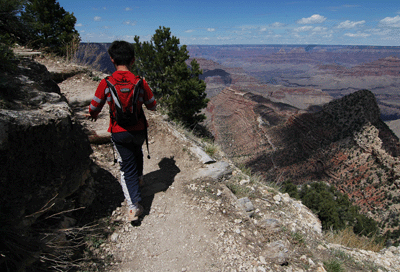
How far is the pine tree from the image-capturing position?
18.2 metres

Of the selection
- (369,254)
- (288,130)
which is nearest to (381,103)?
(288,130)

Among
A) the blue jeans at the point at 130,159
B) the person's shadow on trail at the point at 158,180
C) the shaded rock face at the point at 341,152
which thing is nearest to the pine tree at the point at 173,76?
the person's shadow on trail at the point at 158,180

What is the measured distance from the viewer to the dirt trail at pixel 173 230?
122 inches

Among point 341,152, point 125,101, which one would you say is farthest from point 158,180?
point 341,152

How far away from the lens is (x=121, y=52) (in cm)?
318

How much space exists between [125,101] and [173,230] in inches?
87.3

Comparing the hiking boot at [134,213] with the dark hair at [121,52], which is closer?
the dark hair at [121,52]

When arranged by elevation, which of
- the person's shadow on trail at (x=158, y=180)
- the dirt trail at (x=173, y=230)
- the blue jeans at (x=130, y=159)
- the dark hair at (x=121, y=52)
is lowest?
the dirt trail at (x=173, y=230)

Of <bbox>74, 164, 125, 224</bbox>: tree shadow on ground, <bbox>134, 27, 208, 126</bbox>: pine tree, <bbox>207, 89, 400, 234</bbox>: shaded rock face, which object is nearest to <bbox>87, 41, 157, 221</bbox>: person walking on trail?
<bbox>74, 164, 125, 224</bbox>: tree shadow on ground

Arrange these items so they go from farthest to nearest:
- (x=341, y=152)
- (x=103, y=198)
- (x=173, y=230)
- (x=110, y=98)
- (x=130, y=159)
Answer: (x=341, y=152)
(x=103, y=198)
(x=173, y=230)
(x=130, y=159)
(x=110, y=98)

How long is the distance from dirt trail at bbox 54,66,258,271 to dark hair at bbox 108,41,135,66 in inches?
96.7

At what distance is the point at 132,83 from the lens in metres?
3.13

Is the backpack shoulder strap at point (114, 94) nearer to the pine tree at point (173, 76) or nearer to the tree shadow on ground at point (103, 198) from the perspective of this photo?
the tree shadow on ground at point (103, 198)

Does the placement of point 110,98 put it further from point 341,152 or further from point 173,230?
point 341,152
